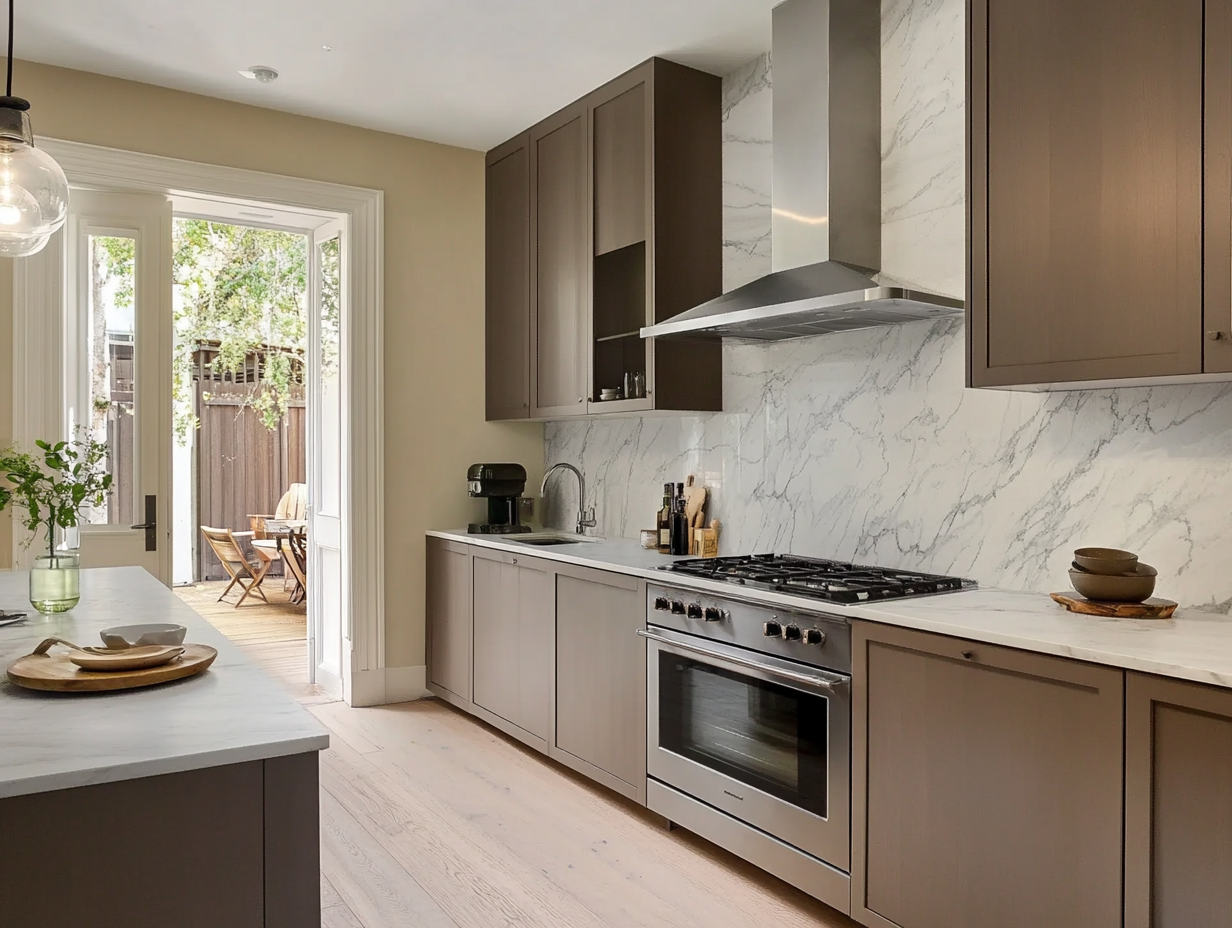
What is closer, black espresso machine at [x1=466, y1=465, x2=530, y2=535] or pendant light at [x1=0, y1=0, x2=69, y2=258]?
pendant light at [x1=0, y1=0, x2=69, y2=258]

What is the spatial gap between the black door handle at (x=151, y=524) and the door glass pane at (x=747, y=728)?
2.31 meters

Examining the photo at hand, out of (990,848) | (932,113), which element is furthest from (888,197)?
(990,848)

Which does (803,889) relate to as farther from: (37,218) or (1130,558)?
(37,218)

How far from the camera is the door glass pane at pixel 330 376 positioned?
15.3ft

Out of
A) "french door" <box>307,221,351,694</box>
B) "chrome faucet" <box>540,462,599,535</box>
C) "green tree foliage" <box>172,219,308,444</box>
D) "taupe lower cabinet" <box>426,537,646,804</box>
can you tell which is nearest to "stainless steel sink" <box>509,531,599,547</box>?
"chrome faucet" <box>540,462,599,535</box>

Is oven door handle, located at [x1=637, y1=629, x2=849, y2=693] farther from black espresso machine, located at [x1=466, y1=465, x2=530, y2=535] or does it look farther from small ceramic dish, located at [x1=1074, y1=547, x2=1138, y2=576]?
black espresso machine, located at [x1=466, y1=465, x2=530, y2=535]

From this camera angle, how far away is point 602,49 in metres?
3.62

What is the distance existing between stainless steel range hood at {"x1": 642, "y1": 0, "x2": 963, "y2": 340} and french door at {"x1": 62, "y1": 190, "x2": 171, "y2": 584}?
2368 mm

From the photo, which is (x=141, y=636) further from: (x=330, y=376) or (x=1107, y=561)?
(x=330, y=376)

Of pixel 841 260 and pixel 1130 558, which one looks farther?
pixel 841 260

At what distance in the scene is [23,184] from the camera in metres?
2.01

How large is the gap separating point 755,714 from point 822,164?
1730 mm

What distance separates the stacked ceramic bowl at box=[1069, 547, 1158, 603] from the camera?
222 cm

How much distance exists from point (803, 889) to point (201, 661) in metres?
1.74
